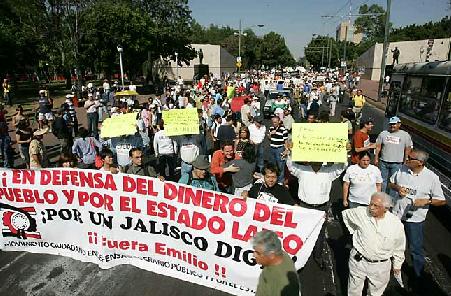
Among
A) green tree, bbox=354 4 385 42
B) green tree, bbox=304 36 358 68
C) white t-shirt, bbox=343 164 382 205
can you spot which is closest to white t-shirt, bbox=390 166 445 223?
white t-shirt, bbox=343 164 382 205

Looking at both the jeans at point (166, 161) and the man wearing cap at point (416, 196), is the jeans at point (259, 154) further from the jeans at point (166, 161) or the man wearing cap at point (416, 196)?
the man wearing cap at point (416, 196)

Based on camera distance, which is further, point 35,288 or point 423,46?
point 423,46

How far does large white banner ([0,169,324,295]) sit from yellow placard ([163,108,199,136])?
9.43ft

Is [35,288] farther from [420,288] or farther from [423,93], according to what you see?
[423,93]

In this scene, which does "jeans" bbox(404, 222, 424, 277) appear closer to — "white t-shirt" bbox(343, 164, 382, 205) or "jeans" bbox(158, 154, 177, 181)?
"white t-shirt" bbox(343, 164, 382, 205)

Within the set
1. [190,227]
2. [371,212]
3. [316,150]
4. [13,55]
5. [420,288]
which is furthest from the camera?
[13,55]

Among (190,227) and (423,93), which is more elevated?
(423,93)

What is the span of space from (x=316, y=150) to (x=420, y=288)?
2.26 meters

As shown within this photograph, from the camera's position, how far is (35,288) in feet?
15.8

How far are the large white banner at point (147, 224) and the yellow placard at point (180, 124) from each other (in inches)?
113

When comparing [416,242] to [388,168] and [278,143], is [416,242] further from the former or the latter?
[278,143]

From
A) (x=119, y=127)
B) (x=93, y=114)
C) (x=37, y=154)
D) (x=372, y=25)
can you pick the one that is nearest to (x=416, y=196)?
(x=119, y=127)

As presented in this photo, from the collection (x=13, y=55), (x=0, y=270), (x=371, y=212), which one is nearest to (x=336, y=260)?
(x=371, y=212)

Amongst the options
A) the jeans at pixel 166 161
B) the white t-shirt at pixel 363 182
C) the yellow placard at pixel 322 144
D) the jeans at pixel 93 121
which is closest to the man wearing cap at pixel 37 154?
the jeans at pixel 166 161
